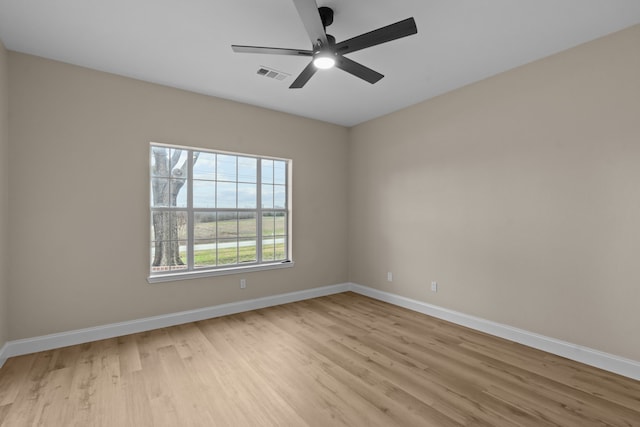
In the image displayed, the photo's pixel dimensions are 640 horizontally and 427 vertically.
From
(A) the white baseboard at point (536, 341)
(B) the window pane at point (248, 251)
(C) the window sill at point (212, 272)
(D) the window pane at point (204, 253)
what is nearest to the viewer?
(A) the white baseboard at point (536, 341)

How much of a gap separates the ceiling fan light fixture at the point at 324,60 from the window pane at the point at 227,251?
2.65 metres

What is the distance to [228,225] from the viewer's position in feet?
13.6

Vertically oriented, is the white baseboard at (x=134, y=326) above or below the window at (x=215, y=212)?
below

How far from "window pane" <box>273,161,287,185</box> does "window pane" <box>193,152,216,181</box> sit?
926mm

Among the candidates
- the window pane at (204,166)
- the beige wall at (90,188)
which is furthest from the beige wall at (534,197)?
the window pane at (204,166)

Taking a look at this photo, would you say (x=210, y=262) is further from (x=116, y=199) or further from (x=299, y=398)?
(x=299, y=398)

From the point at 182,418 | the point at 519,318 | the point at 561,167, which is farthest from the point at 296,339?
the point at 561,167

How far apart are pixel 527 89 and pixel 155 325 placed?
4.76 metres

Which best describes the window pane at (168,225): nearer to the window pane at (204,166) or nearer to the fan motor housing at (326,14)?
the window pane at (204,166)

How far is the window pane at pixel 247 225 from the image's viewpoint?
4.27 metres

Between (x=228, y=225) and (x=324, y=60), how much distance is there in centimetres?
264

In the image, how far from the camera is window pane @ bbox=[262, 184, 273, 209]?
4492 mm

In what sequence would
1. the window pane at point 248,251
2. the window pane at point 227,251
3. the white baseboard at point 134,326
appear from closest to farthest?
the white baseboard at point 134,326
the window pane at point 227,251
the window pane at point 248,251

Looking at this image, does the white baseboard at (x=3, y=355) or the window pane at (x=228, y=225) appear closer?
the white baseboard at (x=3, y=355)
